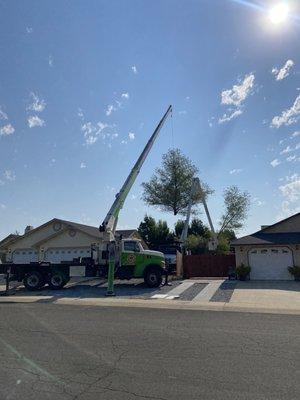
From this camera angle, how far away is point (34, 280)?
2248 cm

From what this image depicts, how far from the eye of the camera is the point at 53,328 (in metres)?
10.3

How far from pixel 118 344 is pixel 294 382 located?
12.6 ft

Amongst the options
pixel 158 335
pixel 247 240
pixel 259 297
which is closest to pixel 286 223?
pixel 247 240

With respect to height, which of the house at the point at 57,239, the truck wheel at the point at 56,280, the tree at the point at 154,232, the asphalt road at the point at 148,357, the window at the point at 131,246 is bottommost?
the asphalt road at the point at 148,357

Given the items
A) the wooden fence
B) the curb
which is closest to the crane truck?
the curb

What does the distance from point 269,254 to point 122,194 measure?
11.1m

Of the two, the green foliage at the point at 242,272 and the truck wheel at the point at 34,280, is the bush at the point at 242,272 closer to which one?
the green foliage at the point at 242,272

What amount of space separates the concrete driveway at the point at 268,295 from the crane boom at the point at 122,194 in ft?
25.9

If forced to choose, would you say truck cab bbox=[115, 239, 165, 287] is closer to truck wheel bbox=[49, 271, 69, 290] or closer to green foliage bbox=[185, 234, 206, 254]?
truck wheel bbox=[49, 271, 69, 290]

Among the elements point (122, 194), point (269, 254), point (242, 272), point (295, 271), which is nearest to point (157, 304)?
point (122, 194)

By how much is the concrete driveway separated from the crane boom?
25.9ft

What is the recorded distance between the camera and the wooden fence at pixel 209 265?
30195 millimetres

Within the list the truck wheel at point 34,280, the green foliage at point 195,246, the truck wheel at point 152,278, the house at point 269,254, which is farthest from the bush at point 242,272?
the green foliage at point 195,246

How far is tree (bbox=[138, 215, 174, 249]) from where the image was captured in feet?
189
